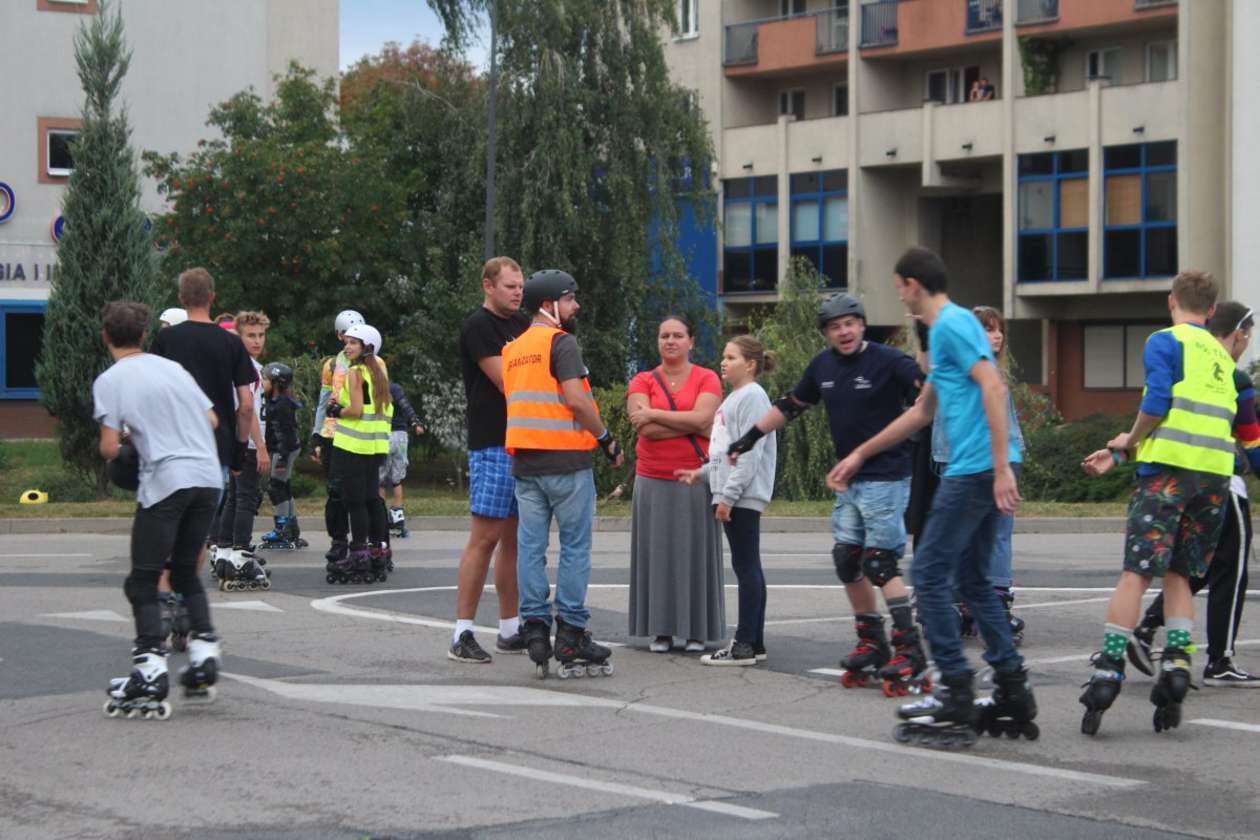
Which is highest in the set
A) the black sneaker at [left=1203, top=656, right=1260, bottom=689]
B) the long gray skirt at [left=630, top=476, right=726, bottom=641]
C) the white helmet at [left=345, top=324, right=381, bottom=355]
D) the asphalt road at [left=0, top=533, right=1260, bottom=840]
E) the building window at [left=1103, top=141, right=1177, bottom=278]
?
the building window at [left=1103, top=141, right=1177, bottom=278]

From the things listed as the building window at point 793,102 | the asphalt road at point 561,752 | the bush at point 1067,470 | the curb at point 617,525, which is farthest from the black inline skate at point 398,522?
the building window at point 793,102

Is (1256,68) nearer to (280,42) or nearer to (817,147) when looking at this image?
(817,147)

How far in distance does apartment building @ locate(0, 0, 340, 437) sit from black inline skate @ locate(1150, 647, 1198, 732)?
36702 mm

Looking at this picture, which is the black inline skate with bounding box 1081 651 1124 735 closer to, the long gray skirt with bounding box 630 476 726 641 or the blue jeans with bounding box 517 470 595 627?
the blue jeans with bounding box 517 470 595 627

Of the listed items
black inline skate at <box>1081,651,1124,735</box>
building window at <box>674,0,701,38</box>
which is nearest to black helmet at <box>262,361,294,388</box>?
black inline skate at <box>1081,651,1124,735</box>

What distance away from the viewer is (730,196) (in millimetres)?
52812

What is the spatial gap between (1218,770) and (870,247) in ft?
143

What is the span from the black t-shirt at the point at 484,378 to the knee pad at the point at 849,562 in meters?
1.93

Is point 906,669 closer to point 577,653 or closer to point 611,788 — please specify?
point 577,653

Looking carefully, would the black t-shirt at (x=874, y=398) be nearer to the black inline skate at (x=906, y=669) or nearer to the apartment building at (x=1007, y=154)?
the black inline skate at (x=906, y=669)

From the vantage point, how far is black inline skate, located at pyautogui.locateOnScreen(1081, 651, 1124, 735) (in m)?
7.73

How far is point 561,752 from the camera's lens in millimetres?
7465

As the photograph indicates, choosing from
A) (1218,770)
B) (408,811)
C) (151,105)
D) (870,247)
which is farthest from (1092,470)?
(870,247)

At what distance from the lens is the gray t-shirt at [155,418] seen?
27.3 feet
